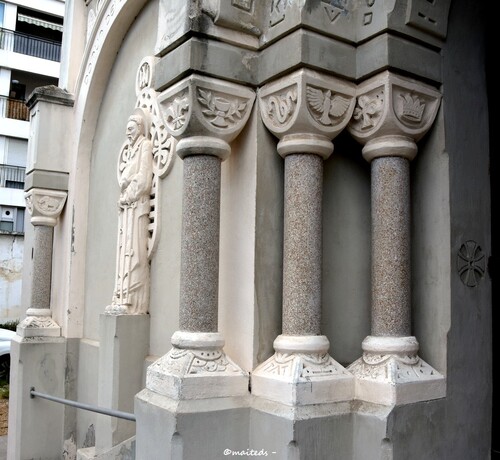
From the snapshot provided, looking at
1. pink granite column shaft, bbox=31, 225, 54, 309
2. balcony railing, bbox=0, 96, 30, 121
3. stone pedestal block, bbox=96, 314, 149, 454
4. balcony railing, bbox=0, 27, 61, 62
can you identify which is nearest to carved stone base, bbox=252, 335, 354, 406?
stone pedestal block, bbox=96, 314, 149, 454

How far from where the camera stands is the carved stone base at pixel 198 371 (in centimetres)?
290

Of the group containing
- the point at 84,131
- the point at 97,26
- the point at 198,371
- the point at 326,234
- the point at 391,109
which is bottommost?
the point at 198,371

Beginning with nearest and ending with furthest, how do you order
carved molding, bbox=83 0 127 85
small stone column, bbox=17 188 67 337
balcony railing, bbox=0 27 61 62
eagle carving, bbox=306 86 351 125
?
eagle carving, bbox=306 86 351 125 → carved molding, bbox=83 0 127 85 → small stone column, bbox=17 188 67 337 → balcony railing, bbox=0 27 61 62

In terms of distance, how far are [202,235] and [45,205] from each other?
3.61m

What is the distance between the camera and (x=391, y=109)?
306 cm

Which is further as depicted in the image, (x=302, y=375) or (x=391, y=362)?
(x=391, y=362)

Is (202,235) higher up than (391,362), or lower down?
higher up

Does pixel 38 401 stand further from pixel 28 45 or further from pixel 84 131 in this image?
pixel 28 45

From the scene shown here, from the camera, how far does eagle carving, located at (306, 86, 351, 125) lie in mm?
3014

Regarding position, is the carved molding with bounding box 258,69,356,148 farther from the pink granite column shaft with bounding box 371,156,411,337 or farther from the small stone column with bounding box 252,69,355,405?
the pink granite column shaft with bounding box 371,156,411,337

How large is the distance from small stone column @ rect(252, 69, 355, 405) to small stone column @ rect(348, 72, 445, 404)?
5.9 inches

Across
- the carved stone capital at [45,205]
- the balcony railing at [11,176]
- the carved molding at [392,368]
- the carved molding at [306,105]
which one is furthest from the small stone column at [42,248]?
the balcony railing at [11,176]

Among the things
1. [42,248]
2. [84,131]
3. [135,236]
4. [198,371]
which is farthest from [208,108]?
[42,248]

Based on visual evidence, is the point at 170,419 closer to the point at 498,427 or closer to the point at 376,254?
the point at 376,254
